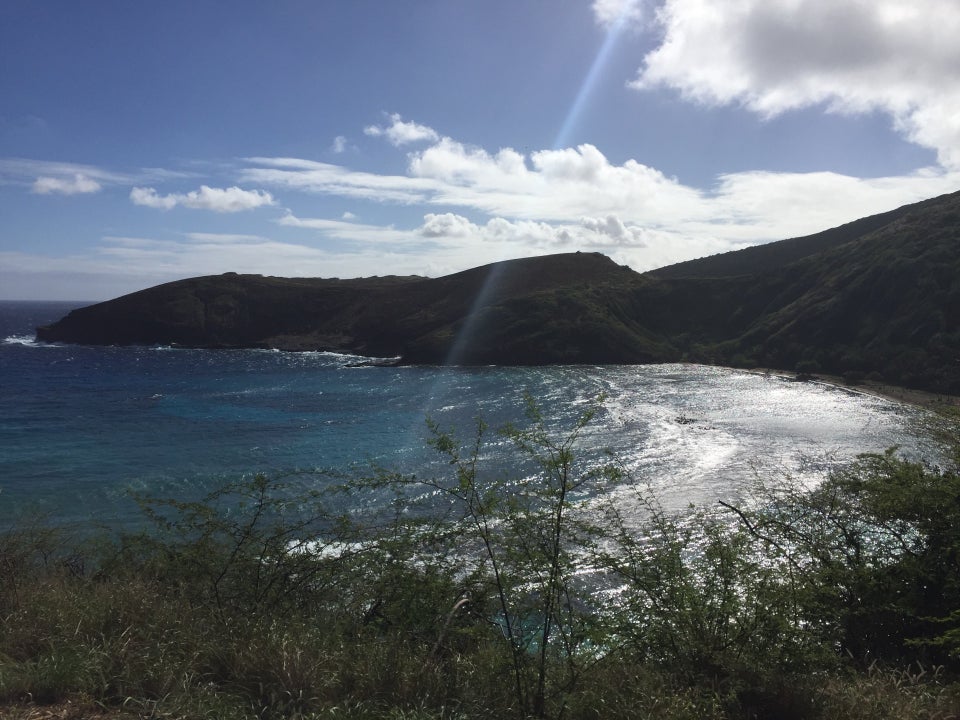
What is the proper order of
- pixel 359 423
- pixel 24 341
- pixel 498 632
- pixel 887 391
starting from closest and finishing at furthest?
pixel 498 632, pixel 359 423, pixel 887 391, pixel 24 341

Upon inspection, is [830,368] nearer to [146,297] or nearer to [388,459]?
[388,459]

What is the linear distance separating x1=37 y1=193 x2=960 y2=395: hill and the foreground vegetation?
51.5 m

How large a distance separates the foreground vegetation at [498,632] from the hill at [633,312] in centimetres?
5148

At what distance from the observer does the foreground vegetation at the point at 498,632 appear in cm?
480

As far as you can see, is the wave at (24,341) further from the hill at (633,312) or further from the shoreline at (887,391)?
the shoreline at (887,391)

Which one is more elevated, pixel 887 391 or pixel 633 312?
pixel 633 312

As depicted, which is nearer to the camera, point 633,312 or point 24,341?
point 633,312

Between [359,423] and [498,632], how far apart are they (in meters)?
33.3

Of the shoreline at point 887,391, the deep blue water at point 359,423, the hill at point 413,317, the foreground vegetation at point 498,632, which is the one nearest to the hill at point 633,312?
the hill at point 413,317

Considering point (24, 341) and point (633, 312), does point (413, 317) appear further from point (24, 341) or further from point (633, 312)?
point (24, 341)

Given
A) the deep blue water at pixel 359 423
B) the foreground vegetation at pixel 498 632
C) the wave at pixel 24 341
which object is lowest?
the deep blue water at pixel 359 423

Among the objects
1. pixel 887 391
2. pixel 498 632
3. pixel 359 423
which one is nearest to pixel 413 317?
pixel 359 423

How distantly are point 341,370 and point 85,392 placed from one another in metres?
23.4

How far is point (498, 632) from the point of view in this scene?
6.09 m
